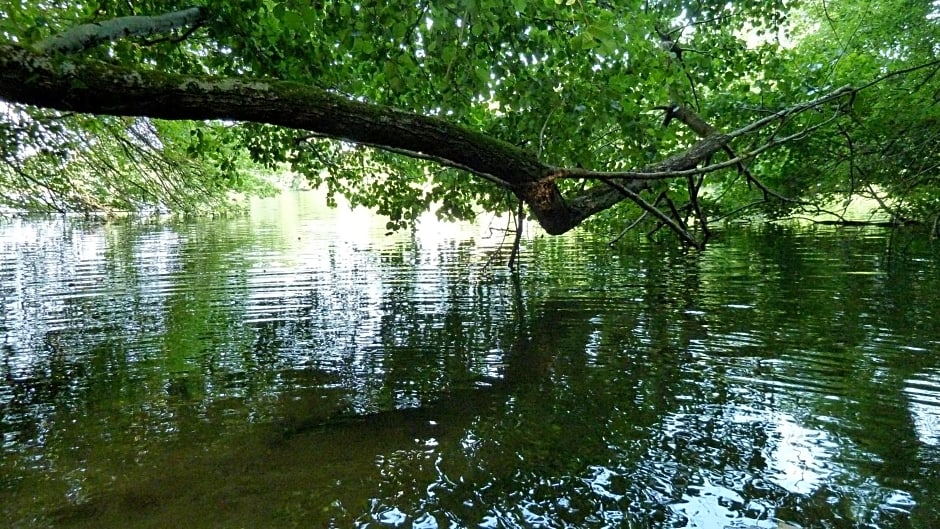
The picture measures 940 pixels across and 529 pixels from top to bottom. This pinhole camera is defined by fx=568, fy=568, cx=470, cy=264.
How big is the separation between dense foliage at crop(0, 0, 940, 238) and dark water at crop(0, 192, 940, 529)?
1.88 m

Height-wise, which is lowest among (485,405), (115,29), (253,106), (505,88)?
(485,405)

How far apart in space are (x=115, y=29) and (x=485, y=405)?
5344 millimetres

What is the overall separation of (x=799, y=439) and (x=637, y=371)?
1.90m

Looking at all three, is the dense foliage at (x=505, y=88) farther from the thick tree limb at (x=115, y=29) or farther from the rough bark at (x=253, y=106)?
the rough bark at (x=253, y=106)

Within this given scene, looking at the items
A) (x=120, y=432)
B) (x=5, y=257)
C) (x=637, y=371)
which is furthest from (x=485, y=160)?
(x=5, y=257)

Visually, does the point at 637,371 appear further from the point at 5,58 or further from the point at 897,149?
the point at 897,149

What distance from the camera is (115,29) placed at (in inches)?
230

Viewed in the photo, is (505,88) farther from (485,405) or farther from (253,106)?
(485,405)

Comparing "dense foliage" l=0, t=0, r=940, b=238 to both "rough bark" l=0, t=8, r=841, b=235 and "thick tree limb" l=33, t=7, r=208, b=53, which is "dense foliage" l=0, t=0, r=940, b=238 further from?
"rough bark" l=0, t=8, r=841, b=235

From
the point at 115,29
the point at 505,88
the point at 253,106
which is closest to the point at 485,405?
the point at 253,106

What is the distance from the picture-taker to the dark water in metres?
3.64

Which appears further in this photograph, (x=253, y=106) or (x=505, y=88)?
(x=505, y=88)

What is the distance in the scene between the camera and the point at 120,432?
15.6 ft

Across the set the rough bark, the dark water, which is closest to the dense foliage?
the rough bark
